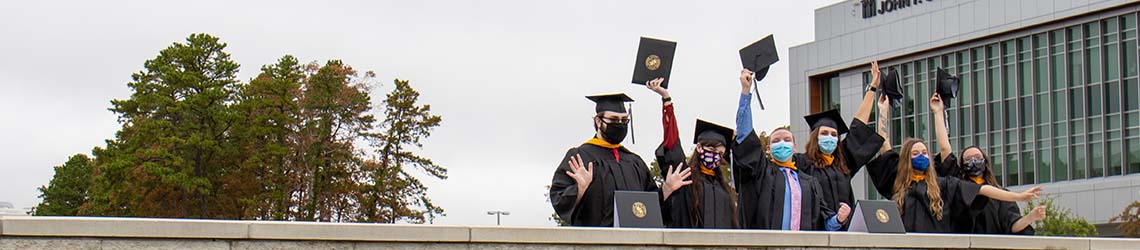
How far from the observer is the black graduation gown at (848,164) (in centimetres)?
1293

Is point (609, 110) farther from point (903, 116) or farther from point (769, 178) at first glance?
point (903, 116)

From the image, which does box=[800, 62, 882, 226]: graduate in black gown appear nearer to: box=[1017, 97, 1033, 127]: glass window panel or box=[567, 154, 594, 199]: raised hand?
box=[567, 154, 594, 199]: raised hand

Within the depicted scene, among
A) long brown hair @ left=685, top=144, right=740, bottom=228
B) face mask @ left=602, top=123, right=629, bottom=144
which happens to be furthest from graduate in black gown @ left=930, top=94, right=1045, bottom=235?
face mask @ left=602, top=123, right=629, bottom=144

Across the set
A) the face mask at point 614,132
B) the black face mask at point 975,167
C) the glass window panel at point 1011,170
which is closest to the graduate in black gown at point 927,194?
the black face mask at point 975,167

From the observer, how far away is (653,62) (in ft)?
41.0

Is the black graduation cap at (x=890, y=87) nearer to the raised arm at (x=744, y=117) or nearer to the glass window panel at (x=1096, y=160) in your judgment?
the raised arm at (x=744, y=117)

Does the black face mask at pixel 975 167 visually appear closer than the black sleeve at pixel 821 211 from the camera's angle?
No

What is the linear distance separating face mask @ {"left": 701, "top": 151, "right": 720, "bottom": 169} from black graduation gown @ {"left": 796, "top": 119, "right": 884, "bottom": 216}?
1.11 metres

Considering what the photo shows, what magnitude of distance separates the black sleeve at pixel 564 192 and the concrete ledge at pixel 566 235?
1.12 m

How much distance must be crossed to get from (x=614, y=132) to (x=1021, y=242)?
10.1 feet

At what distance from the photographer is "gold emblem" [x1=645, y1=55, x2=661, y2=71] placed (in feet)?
41.0

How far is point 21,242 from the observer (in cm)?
805

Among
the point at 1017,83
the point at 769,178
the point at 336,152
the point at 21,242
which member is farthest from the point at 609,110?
the point at 1017,83

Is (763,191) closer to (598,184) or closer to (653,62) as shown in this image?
(653,62)
